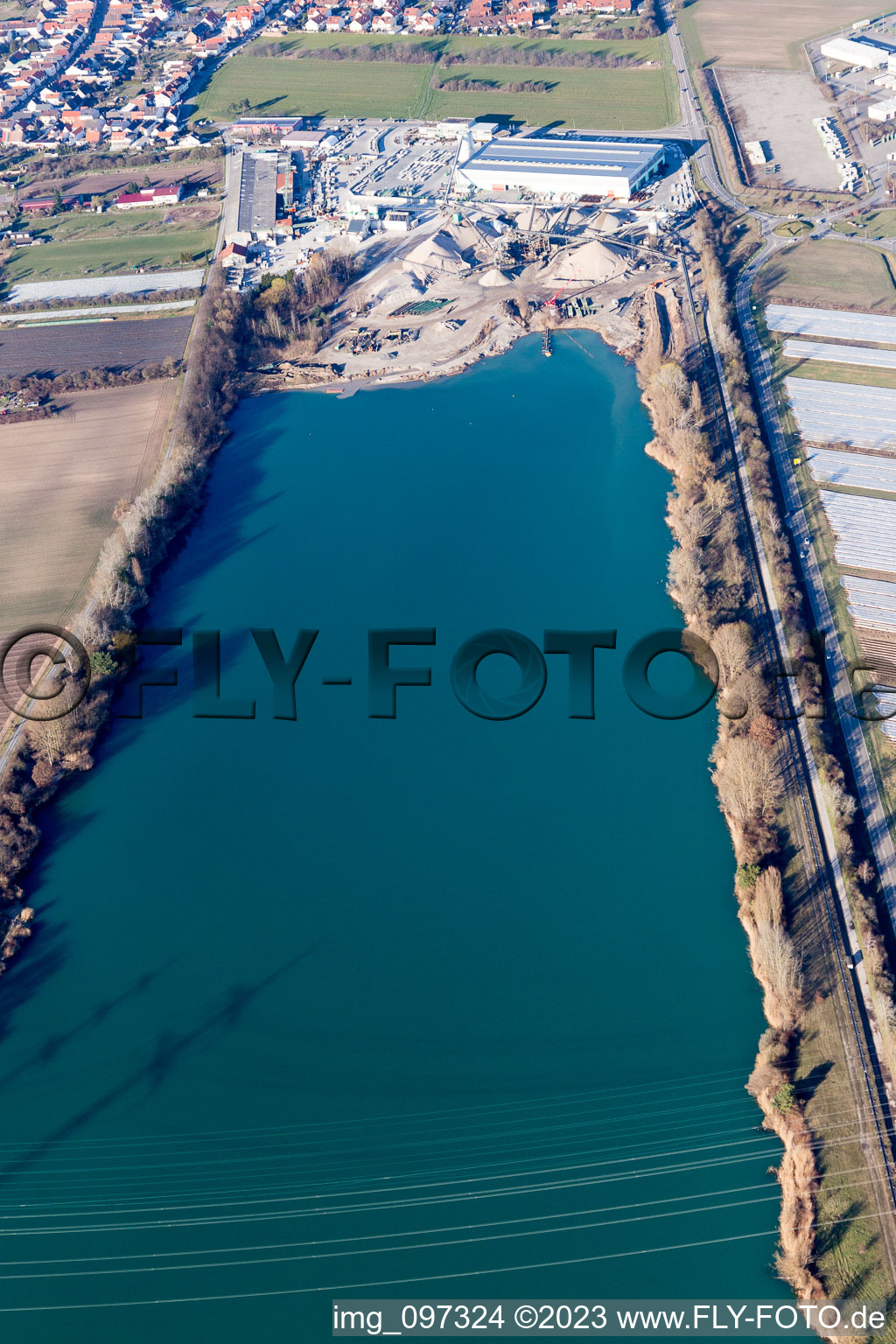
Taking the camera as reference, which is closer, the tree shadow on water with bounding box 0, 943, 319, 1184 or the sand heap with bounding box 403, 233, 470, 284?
the tree shadow on water with bounding box 0, 943, 319, 1184

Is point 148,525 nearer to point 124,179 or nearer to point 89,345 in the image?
point 89,345

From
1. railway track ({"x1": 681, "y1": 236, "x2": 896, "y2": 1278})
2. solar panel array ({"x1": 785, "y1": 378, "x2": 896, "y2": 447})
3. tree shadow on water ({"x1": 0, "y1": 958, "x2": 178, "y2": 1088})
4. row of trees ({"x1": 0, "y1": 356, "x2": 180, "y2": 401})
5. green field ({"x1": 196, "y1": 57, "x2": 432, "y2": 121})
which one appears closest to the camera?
railway track ({"x1": 681, "y1": 236, "x2": 896, "y2": 1278})

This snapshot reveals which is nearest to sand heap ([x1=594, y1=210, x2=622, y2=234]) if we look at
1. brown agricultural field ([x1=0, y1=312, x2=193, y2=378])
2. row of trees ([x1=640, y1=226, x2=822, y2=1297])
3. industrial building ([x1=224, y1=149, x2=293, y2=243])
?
row of trees ([x1=640, y1=226, x2=822, y2=1297])

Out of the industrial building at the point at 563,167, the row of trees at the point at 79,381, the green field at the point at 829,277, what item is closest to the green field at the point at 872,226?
the green field at the point at 829,277

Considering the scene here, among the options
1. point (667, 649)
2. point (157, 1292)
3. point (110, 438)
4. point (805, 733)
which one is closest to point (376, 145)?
point (110, 438)

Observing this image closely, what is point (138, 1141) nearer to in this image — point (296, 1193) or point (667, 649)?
point (296, 1193)

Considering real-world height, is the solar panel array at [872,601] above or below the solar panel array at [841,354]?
below

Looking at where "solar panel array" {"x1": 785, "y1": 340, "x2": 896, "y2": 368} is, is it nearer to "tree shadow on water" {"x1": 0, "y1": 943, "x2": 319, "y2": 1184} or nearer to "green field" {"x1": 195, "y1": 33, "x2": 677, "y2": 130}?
"green field" {"x1": 195, "y1": 33, "x2": 677, "y2": 130}

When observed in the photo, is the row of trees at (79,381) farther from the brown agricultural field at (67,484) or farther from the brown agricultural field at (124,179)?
the brown agricultural field at (124,179)
